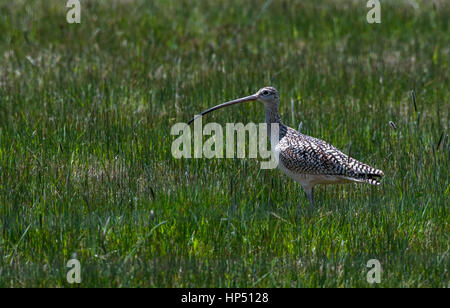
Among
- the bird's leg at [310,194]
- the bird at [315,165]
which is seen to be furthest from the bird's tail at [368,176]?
the bird's leg at [310,194]

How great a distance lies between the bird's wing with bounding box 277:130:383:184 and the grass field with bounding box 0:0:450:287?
0.25 m

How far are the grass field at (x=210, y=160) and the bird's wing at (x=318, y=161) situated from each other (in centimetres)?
25

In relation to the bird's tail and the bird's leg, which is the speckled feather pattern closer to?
the bird's tail

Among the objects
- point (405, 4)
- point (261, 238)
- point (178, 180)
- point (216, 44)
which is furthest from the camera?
point (405, 4)

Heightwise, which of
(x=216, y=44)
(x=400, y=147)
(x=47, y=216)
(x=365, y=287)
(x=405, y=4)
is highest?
(x=405, y=4)

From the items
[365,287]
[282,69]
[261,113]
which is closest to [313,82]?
[282,69]

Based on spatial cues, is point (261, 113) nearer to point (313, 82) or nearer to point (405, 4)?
point (313, 82)

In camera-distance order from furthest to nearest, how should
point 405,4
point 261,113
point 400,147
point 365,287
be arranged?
point 405,4
point 261,113
point 400,147
point 365,287

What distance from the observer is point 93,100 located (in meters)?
9.48

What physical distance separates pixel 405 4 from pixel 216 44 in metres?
4.04

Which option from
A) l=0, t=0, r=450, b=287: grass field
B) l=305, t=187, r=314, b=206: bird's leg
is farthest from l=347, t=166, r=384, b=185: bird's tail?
l=305, t=187, r=314, b=206: bird's leg

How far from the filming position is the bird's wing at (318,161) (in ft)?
22.5

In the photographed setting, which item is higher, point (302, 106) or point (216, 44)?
point (216, 44)

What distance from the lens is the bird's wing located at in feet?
22.5
